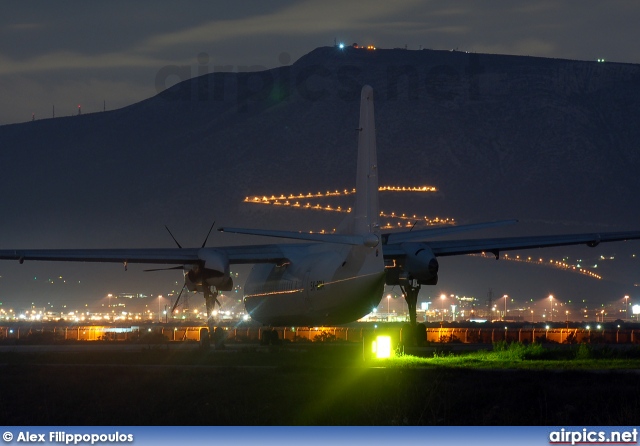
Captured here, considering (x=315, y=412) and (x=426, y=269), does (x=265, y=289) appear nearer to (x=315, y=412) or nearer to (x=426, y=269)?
(x=426, y=269)

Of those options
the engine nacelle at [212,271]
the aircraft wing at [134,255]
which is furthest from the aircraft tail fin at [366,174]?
the aircraft wing at [134,255]

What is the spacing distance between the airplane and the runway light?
9.83 ft

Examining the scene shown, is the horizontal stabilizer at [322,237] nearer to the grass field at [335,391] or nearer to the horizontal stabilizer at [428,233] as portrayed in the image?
the grass field at [335,391]

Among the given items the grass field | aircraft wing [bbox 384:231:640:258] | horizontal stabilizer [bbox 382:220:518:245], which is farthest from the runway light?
aircraft wing [bbox 384:231:640:258]

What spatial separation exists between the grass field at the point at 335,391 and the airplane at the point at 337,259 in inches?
134

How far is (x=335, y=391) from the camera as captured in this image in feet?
103

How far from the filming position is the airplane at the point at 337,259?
44938 millimetres

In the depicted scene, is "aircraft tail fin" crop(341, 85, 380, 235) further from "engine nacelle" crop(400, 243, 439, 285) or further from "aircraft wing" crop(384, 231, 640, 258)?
"aircraft wing" crop(384, 231, 640, 258)

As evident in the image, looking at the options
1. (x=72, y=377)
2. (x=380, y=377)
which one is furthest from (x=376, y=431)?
(x=72, y=377)

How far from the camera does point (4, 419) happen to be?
29.8m

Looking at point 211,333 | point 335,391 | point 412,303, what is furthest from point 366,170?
point 335,391

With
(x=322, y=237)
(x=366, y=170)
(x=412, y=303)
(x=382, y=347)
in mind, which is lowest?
(x=382, y=347)

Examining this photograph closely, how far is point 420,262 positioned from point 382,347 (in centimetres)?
862

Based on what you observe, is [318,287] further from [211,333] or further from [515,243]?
[515,243]
